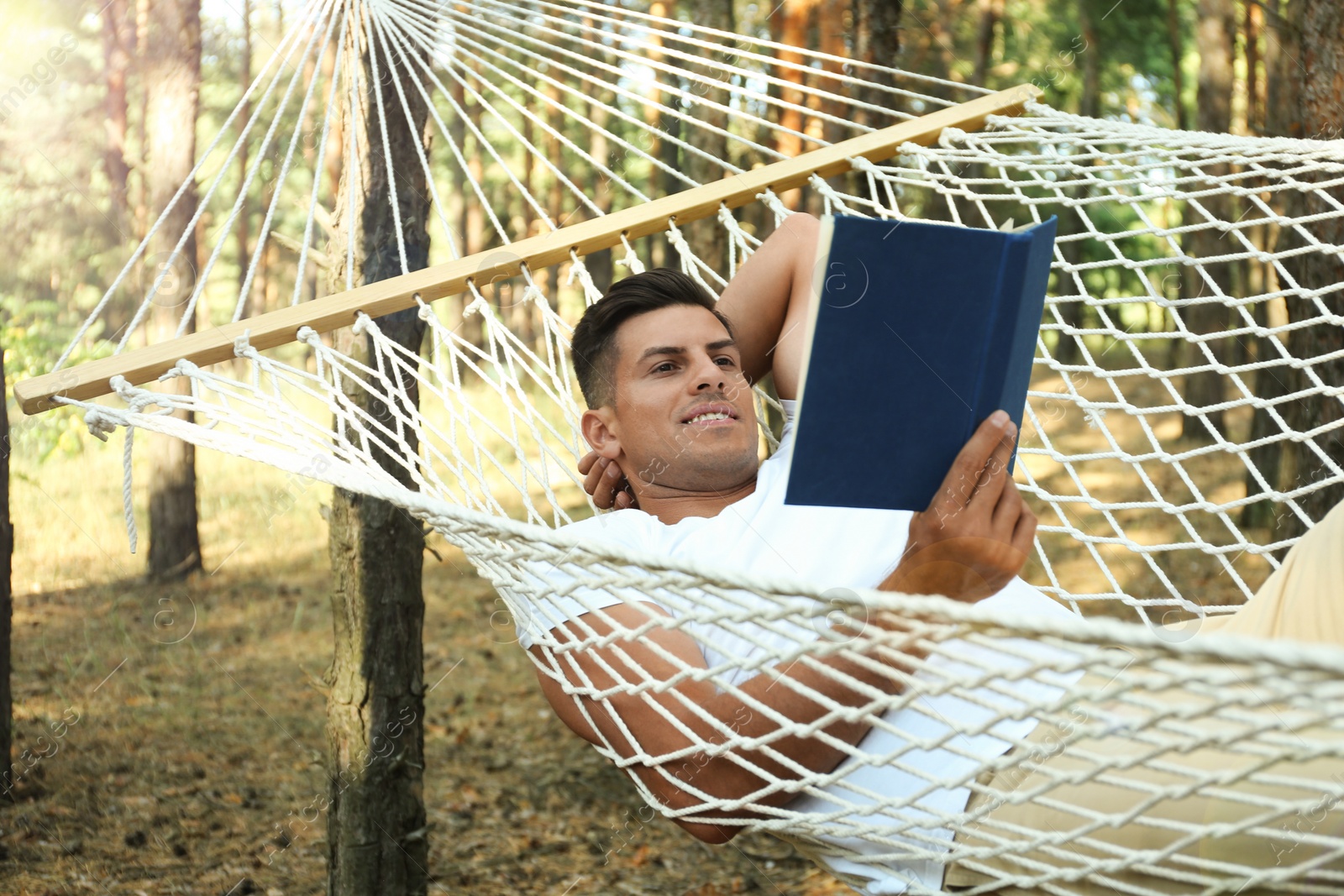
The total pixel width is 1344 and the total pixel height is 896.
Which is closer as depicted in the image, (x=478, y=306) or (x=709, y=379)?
(x=709, y=379)

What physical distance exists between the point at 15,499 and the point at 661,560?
669 centimetres

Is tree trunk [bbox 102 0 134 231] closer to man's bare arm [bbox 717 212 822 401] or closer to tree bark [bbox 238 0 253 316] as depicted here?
tree bark [bbox 238 0 253 316]

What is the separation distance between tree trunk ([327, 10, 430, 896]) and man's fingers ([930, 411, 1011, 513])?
1.14m

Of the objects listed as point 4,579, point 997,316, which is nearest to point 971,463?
point 997,316

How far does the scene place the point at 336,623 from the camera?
2.04m

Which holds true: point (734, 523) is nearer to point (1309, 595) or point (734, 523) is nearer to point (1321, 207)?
point (1309, 595)

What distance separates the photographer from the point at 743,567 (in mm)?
1454

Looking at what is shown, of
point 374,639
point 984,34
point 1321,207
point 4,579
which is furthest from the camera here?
point 984,34

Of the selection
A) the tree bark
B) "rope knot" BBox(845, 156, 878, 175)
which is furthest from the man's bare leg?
the tree bark

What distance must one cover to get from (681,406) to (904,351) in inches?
23.4

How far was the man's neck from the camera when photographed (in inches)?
64.8

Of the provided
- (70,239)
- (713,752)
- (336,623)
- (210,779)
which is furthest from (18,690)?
(70,239)

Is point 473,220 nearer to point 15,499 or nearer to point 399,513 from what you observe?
point 15,499

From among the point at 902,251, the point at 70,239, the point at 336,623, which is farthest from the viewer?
the point at 70,239
